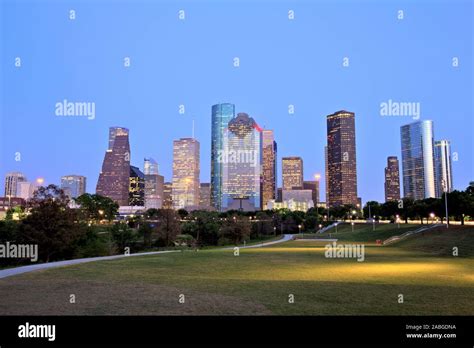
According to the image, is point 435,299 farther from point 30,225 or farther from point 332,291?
point 30,225

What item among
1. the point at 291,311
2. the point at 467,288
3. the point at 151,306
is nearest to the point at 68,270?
the point at 151,306

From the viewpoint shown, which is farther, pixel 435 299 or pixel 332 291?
pixel 332 291

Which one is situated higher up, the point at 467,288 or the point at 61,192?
the point at 61,192

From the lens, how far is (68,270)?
23.2 meters

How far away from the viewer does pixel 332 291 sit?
1595cm

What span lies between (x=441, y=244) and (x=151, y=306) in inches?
1621

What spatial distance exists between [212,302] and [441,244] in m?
39.4

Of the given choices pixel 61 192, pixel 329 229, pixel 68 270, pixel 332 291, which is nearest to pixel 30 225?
pixel 61 192

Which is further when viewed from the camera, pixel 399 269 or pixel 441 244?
pixel 441 244

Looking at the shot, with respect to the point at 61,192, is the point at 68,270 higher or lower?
lower
